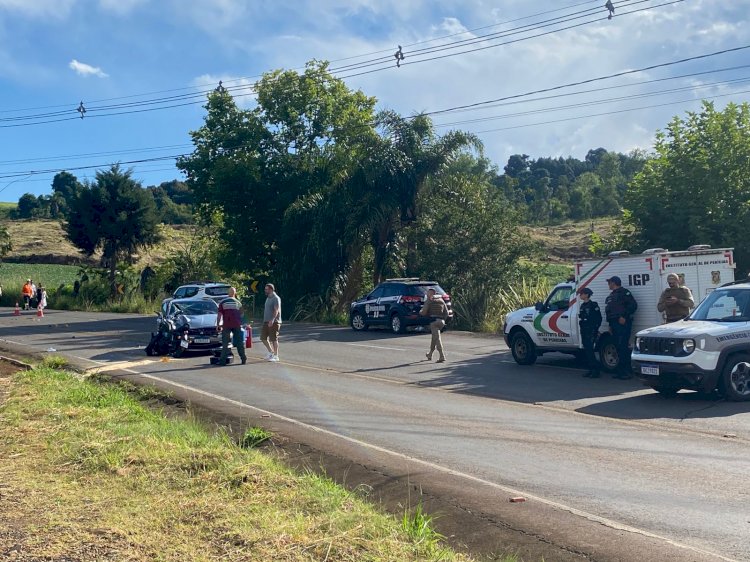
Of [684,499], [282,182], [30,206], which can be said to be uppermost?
[30,206]

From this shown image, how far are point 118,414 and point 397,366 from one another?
26.2 feet

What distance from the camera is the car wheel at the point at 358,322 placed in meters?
27.9

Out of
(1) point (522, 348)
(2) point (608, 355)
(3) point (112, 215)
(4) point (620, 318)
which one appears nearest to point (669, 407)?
(4) point (620, 318)

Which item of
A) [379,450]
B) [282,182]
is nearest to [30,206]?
[282,182]

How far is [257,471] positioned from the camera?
7738 mm

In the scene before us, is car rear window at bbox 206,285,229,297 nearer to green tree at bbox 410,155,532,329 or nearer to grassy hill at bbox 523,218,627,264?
green tree at bbox 410,155,532,329

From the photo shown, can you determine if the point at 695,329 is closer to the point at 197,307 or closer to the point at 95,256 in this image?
the point at 197,307

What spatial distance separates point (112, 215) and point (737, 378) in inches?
1869

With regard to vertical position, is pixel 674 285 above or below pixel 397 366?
above

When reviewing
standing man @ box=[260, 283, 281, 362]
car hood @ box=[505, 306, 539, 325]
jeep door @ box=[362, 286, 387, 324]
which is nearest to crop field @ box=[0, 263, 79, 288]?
jeep door @ box=[362, 286, 387, 324]

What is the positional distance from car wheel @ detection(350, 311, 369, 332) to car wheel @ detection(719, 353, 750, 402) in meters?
16.4

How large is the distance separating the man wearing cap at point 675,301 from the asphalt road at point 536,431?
56.3 inches

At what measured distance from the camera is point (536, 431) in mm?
10602

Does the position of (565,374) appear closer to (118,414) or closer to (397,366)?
(397,366)
